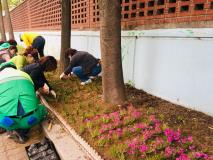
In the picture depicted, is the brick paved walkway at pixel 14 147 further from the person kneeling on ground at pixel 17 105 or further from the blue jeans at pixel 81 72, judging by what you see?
the blue jeans at pixel 81 72

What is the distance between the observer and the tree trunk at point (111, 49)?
396 cm

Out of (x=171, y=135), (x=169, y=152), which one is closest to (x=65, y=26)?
(x=171, y=135)

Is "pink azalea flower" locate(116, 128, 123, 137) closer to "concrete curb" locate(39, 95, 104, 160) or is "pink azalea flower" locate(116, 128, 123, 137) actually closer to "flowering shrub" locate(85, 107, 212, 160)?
"flowering shrub" locate(85, 107, 212, 160)

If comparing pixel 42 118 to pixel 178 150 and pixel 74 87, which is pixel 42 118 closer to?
pixel 74 87

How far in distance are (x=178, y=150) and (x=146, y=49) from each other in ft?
8.41

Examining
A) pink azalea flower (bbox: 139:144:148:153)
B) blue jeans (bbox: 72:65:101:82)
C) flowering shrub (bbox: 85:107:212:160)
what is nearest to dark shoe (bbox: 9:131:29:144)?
flowering shrub (bbox: 85:107:212:160)

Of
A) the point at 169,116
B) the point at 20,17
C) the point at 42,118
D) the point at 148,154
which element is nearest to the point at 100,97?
the point at 42,118

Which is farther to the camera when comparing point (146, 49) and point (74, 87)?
point (74, 87)

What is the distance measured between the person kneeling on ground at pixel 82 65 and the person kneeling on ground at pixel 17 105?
5.83 feet

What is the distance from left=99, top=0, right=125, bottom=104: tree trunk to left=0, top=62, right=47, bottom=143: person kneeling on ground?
1.18 m

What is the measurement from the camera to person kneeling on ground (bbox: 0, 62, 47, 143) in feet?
11.8

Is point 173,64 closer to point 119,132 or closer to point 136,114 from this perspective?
point 136,114

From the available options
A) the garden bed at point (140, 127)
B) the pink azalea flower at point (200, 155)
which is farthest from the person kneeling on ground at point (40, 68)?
the pink azalea flower at point (200, 155)

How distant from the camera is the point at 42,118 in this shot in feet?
13.9
